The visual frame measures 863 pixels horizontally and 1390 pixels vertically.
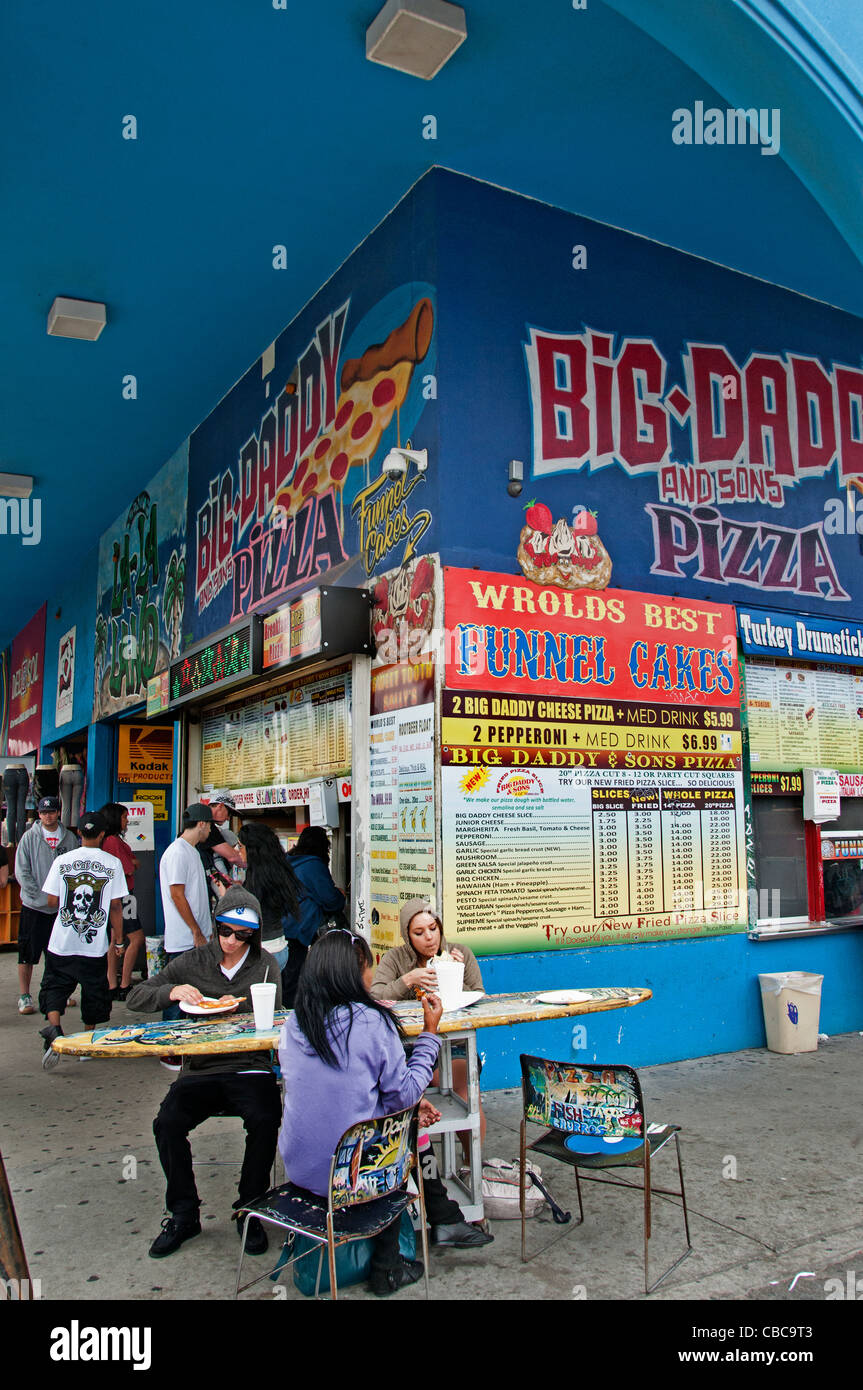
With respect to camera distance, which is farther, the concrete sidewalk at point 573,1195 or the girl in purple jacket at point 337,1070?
the concrete sidewalk at point 573,1195

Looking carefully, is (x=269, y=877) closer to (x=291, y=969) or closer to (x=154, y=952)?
(x=291, y=969)

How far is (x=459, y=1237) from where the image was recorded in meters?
3.81

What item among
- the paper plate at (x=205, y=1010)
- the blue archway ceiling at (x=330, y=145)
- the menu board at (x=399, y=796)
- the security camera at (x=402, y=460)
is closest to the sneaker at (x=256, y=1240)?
the paper plate at (x=205, y=1010)

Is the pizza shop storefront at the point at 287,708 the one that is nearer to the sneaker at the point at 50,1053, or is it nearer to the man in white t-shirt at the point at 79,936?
the man in white t-shirt at the point at 79,936

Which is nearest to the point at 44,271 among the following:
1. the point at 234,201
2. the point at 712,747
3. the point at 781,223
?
the point at 234,201

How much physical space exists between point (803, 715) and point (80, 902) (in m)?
5.81

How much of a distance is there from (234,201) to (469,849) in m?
4.82

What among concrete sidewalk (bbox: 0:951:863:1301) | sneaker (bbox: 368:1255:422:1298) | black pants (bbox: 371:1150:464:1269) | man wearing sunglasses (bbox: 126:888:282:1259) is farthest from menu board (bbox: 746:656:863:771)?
sneaker (bbox: 368:1255:422:1298)

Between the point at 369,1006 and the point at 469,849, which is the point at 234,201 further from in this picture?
the point at 369,1006

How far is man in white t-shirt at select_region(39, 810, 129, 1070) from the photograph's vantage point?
7.14 metres

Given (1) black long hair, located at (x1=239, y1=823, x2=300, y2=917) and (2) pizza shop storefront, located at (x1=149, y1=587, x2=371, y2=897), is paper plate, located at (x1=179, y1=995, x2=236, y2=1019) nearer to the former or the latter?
(1) black long hair, located at (x1=239, y1=823, x2=300, y2=917)

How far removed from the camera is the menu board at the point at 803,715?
7613 mm

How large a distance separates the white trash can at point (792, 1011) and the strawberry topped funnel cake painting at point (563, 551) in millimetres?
3137

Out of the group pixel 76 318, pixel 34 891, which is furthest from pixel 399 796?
pixel 76 318
